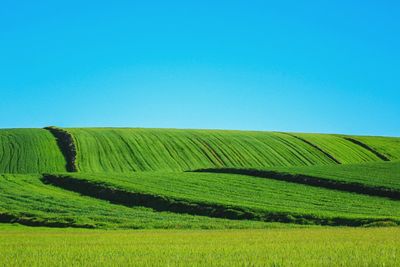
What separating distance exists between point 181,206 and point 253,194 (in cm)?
880

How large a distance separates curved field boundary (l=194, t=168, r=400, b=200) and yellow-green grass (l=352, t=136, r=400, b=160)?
101ft

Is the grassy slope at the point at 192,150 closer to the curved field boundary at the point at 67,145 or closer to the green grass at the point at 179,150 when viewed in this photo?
the green grass at the point at 179,150

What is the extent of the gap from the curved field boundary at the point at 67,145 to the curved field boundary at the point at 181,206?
1128cm

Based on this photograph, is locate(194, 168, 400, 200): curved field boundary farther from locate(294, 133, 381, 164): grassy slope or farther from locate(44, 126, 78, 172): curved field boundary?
locate(294, 133, 381, 164): grassy slope

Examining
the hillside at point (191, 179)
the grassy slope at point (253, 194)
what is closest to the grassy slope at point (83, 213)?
the hillside at point (191, 179)

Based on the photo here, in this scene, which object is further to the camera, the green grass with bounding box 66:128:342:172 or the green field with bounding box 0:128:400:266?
the green grass with bounding box 66:128:342:172

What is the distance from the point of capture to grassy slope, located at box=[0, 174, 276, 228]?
36750 millimetres

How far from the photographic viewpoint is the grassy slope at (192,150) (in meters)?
76.2

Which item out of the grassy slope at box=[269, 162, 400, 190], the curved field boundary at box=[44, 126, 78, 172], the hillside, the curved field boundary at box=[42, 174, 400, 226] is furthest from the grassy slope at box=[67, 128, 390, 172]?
the curved field boundary at box=[42, 174, 400, 226]

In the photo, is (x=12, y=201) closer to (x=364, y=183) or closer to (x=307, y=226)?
(x=307, y=226)

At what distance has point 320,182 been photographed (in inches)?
2272

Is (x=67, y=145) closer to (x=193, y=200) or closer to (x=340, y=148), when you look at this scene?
(x=193, y=200)

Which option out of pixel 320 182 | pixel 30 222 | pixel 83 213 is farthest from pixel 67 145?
pixel 30 222

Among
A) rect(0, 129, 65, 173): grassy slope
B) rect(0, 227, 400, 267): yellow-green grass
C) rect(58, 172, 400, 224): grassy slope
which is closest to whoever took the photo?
rect(0, 227, 400, 267): yellow-green grass
